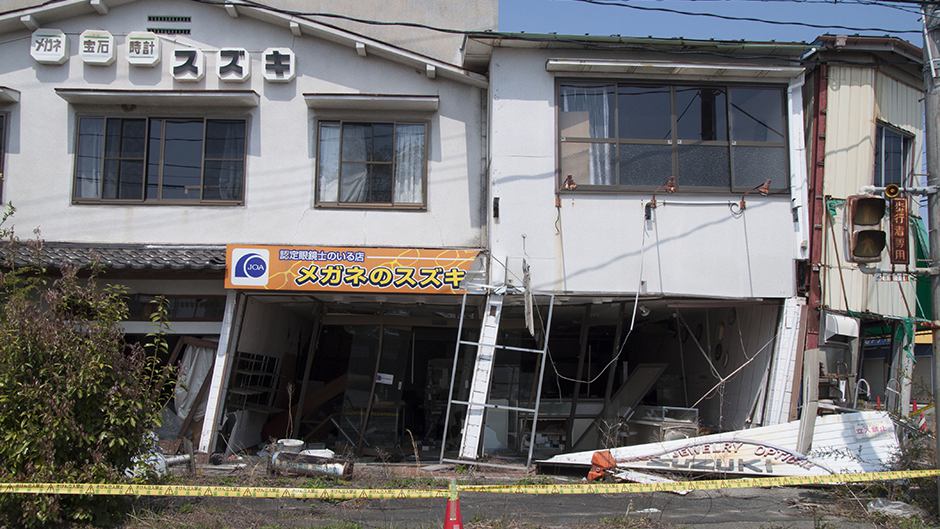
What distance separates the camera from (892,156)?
43.4 feet

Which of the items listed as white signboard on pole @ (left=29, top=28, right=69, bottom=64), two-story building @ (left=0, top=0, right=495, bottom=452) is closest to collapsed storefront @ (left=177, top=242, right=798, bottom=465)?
two-story building @ (left=0, top=0, right=495, bottom=452)

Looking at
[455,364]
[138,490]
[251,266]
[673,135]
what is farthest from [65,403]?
[673,135]

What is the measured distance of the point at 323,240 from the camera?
13.1m

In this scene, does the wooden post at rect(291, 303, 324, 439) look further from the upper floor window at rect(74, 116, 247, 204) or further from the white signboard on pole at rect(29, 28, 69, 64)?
the white signboard on pole at rect(29, 28, 69, 64)

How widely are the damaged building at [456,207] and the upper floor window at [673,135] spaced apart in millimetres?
36

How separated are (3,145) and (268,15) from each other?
5.10 meters

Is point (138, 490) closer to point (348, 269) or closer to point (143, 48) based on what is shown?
point (348, 269)

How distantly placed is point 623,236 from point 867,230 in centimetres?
425

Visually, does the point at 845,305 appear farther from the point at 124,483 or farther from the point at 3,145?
the point at 3,145

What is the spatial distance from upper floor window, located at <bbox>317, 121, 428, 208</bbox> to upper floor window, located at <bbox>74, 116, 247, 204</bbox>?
1.46 m

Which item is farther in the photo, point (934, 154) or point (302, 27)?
point (302, 27)

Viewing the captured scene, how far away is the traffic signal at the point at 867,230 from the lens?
8.21 m

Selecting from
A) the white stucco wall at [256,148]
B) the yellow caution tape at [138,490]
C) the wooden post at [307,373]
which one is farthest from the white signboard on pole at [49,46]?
the yellow caution tape at [138,490]

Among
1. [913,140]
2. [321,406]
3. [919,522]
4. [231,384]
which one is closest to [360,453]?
[321,406]
